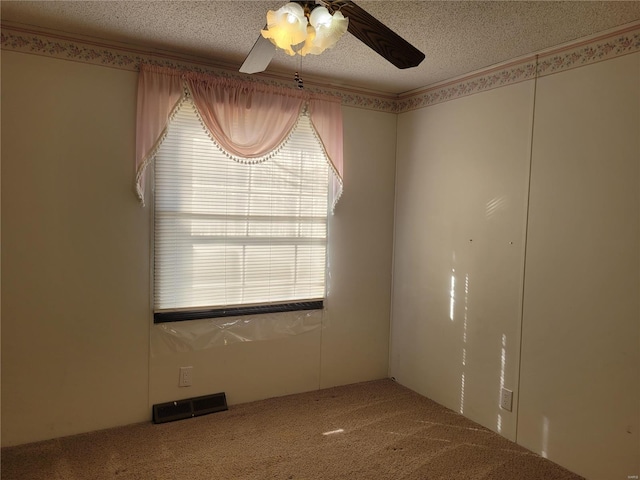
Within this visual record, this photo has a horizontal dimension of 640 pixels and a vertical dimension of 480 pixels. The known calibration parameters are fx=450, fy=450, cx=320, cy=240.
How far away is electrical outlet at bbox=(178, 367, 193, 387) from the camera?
2.99 metres

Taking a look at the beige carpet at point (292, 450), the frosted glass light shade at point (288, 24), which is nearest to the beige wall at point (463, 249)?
the beige carpet at point (292, 450)

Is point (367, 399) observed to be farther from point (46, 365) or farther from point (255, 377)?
point (46, 365)

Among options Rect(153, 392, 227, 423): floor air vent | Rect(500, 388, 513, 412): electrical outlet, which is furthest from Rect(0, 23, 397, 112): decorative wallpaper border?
Rect(500, 388, 513, 412): electrical outlet

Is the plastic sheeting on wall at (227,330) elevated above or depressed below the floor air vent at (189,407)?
above

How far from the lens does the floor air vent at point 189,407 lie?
2890 millimetres

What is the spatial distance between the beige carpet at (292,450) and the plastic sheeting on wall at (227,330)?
47 centimetres

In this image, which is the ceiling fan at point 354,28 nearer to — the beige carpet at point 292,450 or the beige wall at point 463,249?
the beige wall at point 463,249

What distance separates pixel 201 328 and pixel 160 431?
664 millimetres

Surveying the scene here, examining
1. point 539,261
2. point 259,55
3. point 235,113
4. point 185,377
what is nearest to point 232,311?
point 185,377

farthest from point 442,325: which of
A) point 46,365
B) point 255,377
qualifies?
point 46,365

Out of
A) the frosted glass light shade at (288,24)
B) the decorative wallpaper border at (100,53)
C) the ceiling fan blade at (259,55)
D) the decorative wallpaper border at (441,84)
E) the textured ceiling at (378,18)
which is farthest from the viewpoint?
the decorative wallpaper border at (100,53)

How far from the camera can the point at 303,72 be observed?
3.21 metres

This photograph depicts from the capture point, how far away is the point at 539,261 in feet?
8.59

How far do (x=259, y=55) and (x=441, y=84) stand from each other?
1793 mm
